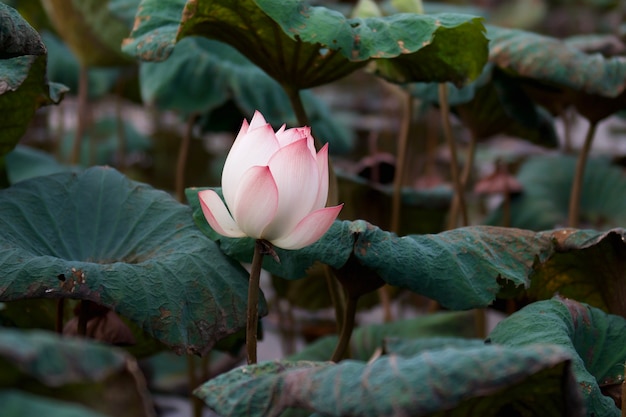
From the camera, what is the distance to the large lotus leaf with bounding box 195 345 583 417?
0.55 meters

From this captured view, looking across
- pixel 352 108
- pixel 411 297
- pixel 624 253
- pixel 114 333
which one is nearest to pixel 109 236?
pixel 114 333

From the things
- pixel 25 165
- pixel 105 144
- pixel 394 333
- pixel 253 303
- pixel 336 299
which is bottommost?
pixel 105 144

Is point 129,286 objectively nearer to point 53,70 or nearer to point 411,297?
point 411,297

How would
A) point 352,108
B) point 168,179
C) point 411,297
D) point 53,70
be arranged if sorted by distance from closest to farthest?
1. point 411,297
2. point 53,70
3. point 168,179
4. point 352,108

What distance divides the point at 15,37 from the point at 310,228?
14.2 inches

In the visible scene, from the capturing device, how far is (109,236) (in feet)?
3.27

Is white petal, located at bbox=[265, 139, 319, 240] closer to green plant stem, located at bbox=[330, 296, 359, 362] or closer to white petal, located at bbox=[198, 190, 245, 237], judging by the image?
white petal, located at bbox=[198, 190, 245, 237]

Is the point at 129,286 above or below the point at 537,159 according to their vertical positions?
above

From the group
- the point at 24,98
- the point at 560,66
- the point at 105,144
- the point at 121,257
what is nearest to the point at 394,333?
the point at 560,66

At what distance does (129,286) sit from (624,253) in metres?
0.53

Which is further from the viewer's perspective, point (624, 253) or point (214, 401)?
point (624, 253)

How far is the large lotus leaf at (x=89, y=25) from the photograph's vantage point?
183 cm

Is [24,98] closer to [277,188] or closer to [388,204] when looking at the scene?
[277,188]

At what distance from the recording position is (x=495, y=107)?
1533mm
